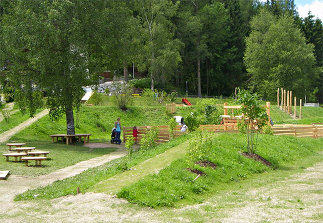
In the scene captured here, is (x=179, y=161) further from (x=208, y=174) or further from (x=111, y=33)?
(x=111, y=33)

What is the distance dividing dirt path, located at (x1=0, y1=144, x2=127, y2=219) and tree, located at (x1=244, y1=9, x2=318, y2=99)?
170 feet

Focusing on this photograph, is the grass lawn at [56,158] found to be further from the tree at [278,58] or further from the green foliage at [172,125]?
the tree at [278,58]

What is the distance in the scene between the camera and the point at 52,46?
2697 cm

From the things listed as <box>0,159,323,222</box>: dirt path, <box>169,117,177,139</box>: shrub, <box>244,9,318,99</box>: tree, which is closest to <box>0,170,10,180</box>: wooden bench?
<box>0,159,323,222</box>: dirt path

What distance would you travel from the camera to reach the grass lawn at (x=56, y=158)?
685 inches

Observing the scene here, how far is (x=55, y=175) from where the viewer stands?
656 inches

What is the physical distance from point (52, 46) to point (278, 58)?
161 ft

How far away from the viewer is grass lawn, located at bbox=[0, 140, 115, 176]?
1741 centimetres

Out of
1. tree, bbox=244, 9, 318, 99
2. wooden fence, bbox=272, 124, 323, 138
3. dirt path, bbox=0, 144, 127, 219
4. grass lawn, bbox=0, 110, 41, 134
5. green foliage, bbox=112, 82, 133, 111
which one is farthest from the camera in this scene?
tree, bbox=244, 9, 318, 99

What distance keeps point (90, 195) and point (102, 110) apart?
2976 cm

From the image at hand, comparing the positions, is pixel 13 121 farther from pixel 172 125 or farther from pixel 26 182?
pixel 26 182

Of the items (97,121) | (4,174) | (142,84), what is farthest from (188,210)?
(142,84)

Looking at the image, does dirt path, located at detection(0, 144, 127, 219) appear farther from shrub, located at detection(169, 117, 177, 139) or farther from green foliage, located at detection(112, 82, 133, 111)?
green foliage, located at detection(112, 82, 133, 111)

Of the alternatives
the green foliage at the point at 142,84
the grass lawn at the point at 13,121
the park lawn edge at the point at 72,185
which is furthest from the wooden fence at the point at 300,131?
the green foliage at the point at 142,84
